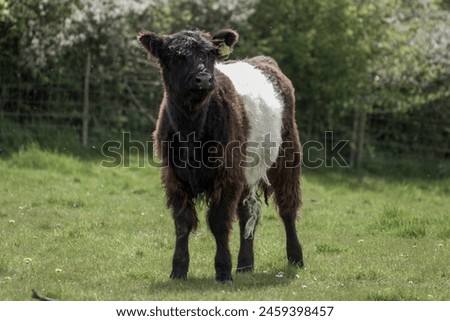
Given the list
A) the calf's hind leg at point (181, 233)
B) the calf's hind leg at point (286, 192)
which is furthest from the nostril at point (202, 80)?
the calf's hind leg at point (286, 192)

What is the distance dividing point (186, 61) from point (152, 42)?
1.35 ft

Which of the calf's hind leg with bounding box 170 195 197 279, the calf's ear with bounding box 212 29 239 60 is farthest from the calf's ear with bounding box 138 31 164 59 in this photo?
the calf's hind leg with bounding box 170 195 197 279

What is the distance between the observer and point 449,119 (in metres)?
20.7

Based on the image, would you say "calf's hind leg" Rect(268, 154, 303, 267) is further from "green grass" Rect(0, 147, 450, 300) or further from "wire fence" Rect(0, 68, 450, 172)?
"wire fence" Rect(0, 68, 450, 172)

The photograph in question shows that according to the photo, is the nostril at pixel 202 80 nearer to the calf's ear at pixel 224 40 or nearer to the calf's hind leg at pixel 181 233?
the calf's ear at pixel 224 40

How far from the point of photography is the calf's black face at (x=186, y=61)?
25.8 ft

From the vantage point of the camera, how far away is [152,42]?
26.8 ft

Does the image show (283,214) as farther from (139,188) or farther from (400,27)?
(400,27)

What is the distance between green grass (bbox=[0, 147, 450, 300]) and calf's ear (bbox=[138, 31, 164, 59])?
1.99 meters

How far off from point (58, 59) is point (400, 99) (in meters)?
7.29

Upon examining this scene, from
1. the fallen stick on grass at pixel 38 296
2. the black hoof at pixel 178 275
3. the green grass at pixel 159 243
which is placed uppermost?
the fallen stick on grass at pixel 38 296

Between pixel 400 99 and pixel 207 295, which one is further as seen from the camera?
pixel 400 99

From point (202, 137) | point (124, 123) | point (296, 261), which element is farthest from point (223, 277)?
point (124, 123)
